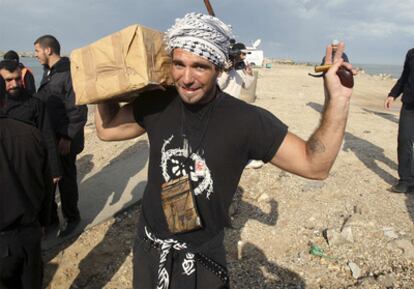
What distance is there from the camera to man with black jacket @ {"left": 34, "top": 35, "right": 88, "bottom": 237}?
405cm

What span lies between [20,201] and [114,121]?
0.92m

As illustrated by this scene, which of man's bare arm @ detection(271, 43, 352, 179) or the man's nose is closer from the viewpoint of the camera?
man's bare arm @ detection(271, 43, 352, 179)

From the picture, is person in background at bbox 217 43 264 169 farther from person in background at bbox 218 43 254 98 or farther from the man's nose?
the man's nose

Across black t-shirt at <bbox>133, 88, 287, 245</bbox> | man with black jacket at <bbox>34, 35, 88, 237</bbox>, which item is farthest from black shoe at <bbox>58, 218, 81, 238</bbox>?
black t-shirt at <bbox>133, 88, 287, 245</bbox>

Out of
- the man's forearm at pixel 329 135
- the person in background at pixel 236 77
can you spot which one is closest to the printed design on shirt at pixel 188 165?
the man's forearm at pixel 329 135

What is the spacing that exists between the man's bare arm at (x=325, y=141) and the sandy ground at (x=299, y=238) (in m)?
2.10

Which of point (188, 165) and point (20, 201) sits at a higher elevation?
point (188, 165)

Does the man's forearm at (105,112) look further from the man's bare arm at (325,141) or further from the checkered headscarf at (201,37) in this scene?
the man's bare arm at (325,141)

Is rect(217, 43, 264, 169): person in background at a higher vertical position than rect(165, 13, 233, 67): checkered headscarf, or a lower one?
lower

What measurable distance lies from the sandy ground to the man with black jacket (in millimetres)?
453

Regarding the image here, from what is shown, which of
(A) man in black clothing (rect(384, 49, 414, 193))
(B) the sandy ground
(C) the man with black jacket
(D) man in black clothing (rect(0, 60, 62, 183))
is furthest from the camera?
(A) man in black clothing (rect(384, 49, 414, 193))

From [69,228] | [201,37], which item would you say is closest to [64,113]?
[69,228]

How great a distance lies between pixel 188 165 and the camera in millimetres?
1833

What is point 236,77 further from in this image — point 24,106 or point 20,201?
point 20,201
